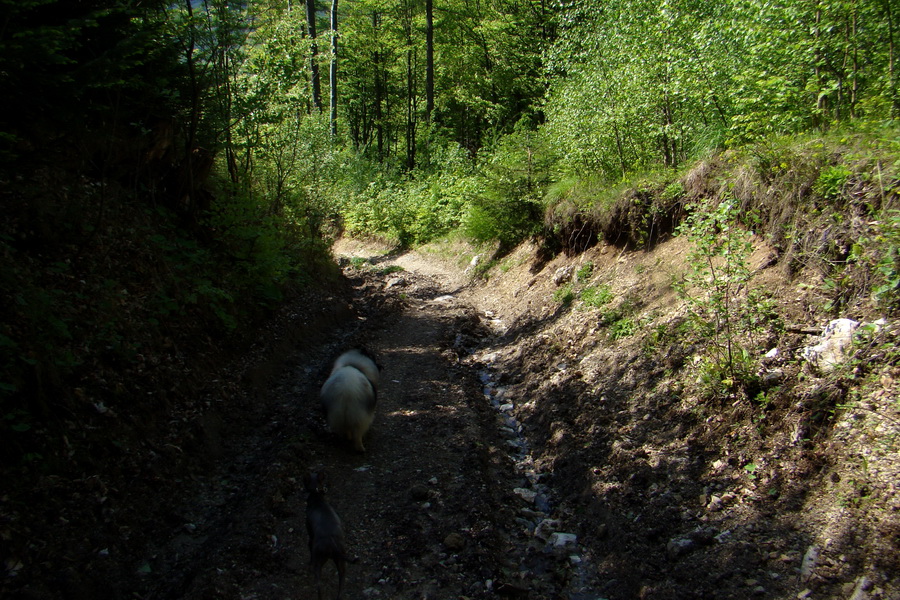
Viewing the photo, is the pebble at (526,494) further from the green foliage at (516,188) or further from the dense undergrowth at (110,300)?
the green foliage at (516,188)

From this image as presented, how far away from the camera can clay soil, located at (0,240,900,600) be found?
383cm

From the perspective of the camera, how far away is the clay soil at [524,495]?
3.83 m

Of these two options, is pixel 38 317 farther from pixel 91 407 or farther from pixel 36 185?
pixel 36 185

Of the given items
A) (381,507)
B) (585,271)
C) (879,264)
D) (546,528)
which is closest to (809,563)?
(546,528)

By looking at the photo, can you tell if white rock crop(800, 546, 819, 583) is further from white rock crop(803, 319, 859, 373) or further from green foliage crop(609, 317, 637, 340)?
green foliage crop(609, 317, 637, 340)

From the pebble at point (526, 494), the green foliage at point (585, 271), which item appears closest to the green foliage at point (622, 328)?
the green foliage at point (585, 271)

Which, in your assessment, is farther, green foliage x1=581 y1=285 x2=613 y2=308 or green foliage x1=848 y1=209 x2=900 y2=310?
green foliage x1=581 y1=285 x2=613 y2=308

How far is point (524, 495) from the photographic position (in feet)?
18.8

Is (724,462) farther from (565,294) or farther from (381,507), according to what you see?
(565,294)

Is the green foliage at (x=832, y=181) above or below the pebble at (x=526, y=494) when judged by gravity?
above

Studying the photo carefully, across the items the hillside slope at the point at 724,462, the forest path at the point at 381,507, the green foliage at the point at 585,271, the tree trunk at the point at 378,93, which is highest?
the tree trunk at the point at 378,93

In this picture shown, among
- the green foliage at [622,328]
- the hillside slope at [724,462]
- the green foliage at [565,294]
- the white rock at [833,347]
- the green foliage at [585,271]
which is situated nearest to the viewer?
the hillside slope at [724,462]

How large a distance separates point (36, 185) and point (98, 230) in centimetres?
85

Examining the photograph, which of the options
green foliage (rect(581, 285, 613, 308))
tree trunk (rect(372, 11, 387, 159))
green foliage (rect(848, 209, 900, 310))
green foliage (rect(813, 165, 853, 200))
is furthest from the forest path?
tree trunk (rect(372, 11, 387, 159))
